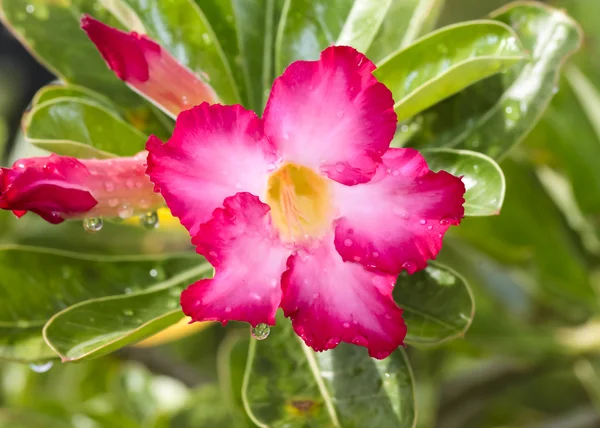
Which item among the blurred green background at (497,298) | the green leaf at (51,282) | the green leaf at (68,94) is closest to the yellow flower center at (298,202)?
the green leaf at (51,282)

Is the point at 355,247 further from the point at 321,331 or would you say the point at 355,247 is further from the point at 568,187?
the point at 568,187

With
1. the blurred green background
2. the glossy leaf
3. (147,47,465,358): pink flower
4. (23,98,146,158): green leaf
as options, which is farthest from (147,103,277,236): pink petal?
the glossy leaf

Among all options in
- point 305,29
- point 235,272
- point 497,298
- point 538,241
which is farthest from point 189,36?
point 497,298

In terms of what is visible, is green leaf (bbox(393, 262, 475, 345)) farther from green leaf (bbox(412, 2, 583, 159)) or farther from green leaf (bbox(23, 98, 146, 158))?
green leaf (bbox(23, 98, 146, 158))

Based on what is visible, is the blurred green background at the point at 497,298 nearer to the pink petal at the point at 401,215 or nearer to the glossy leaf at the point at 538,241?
the glossy leaf at the point at 538,241

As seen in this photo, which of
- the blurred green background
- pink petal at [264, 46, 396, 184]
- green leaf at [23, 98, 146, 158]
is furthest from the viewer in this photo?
the blurred green background
